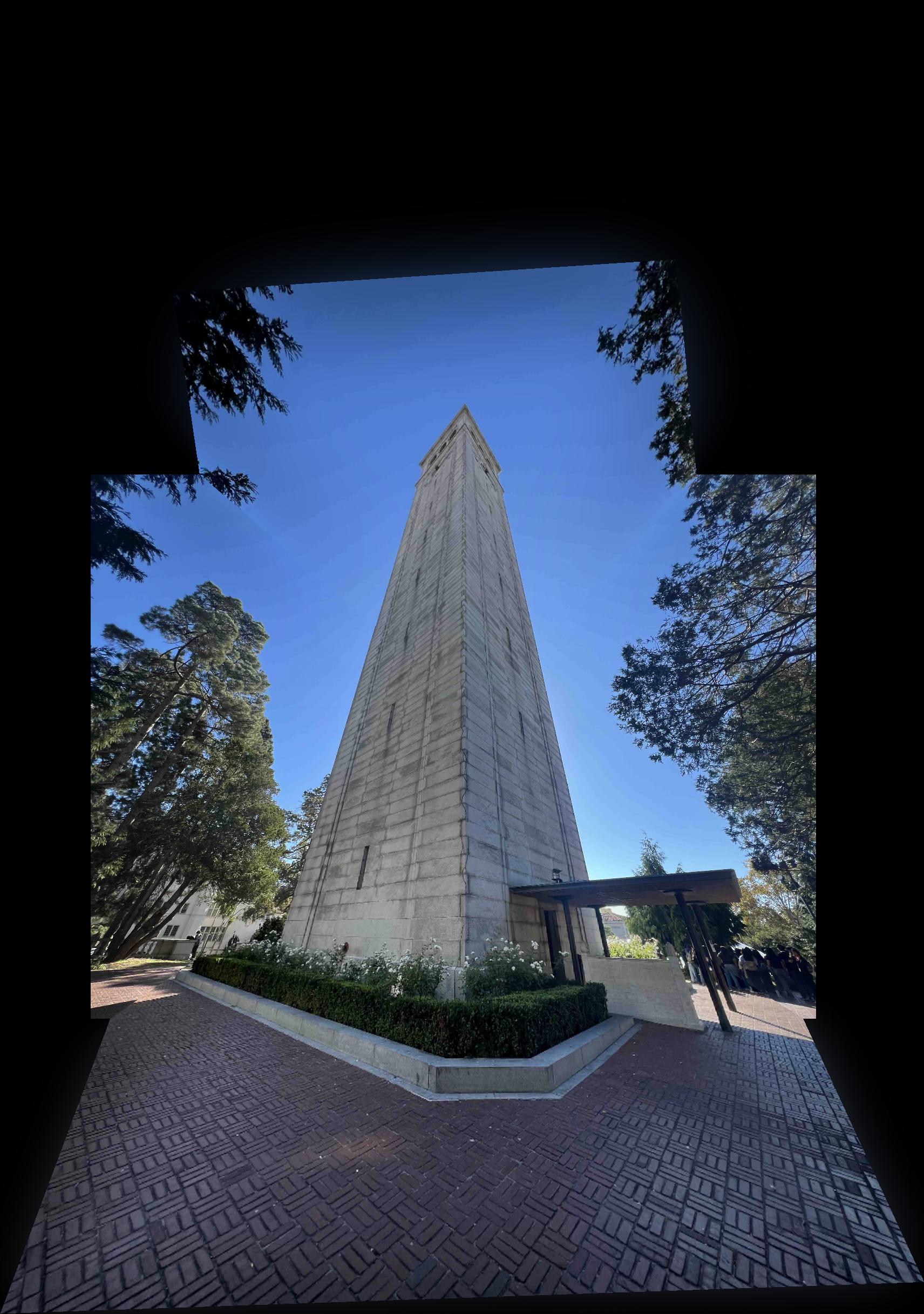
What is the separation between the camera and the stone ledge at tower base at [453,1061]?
6023mm

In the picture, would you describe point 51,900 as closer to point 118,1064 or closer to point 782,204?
point 782,204

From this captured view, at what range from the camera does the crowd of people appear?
15594mm

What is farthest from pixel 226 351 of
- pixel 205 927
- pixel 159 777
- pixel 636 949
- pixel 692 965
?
pixel 205 927

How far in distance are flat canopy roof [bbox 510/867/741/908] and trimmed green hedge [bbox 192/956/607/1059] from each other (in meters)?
1.83

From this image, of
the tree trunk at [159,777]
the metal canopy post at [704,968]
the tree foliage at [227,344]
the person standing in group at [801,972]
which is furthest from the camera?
the tree trunk at [159,777]

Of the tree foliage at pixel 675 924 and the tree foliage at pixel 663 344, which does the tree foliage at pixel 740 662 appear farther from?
the tree foliage at pixel 675 924

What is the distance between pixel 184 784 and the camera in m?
20.8

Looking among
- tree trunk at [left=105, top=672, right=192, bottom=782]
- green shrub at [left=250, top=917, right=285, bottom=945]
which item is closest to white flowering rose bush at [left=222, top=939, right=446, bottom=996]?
green shrub at [left=250, top=917, right=285, bottom=945]

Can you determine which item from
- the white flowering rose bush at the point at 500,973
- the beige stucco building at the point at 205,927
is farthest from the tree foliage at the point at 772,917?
the beige stucco building at the point at 205,927

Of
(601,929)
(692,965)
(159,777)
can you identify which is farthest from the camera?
(692,965)

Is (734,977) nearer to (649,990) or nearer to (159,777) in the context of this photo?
(649,990)

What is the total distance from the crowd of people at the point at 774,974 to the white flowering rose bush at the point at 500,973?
1182cm

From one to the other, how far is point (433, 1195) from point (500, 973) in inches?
199

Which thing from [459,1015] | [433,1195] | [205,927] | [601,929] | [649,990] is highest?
[205,927]
